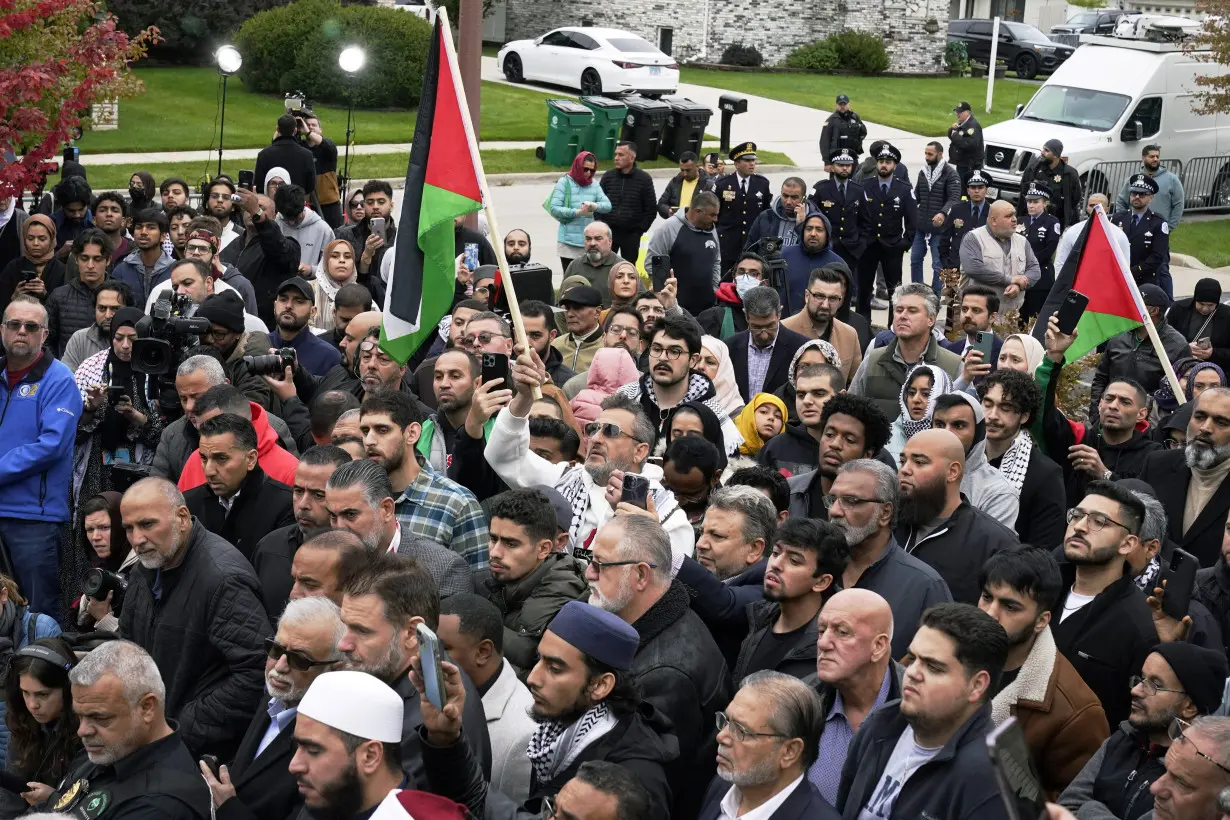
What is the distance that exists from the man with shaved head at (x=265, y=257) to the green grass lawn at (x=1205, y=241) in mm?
14695

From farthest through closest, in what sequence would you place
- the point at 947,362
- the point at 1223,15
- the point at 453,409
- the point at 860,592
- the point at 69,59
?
the point at 1223,15, the point at 69,59, the point at 947,362, the point at 453,409, the point at 860,592

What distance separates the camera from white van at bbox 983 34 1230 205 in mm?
23750

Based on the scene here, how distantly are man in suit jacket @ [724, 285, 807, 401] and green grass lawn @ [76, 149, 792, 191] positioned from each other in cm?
1231

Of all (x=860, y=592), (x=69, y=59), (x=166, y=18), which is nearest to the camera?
(x=860, y=592)

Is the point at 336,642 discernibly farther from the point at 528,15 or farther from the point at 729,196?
the point at 528,15

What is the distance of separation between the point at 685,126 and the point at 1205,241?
8.53 m

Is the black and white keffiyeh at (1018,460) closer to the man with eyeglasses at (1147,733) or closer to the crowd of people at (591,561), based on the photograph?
the crowd of people at (591,561)

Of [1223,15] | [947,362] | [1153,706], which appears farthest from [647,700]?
[1223,15]

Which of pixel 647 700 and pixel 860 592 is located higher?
pixel 860 592

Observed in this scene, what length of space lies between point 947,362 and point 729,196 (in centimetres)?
688

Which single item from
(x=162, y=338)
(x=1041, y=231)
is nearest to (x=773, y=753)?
(x=162, y=338)

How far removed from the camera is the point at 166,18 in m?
34.2

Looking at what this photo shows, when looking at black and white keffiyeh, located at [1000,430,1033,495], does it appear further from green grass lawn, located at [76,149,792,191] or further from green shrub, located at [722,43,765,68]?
green shrub, located at [722,43,765,68]

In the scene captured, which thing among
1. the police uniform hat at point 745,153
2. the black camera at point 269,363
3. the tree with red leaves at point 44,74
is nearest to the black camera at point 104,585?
the black camera at point 269,363
